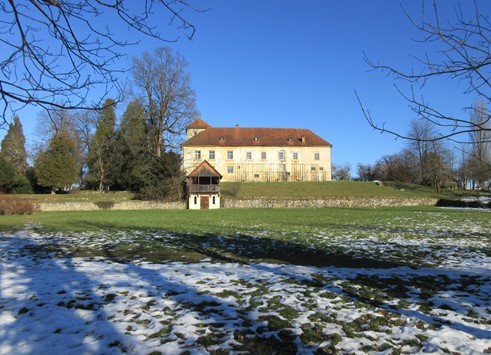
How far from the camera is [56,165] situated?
144ft

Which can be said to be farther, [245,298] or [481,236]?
[481,236]

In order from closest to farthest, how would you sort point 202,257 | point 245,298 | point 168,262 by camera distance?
1. point 245,298
2. point 168,262
3. point 202,257

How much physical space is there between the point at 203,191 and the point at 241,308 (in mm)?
35336

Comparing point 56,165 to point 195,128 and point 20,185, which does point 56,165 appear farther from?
point 195,128

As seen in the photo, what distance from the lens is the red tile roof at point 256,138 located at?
55.8 metres

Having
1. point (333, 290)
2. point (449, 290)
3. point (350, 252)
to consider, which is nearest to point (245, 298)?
point (333, 290)

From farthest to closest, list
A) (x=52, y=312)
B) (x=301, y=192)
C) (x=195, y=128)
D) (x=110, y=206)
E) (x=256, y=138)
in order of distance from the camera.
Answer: (x=195, y=128) → (x=256, y=138) → (x=301, y=192) → (x=110, y=206) → (x=52, y=312)

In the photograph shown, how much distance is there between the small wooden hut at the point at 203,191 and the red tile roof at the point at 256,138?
1452 cm

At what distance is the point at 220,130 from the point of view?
5834cm

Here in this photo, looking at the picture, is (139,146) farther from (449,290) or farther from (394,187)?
(449,290)

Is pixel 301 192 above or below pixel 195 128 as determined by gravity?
below

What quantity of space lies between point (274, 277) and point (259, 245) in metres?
4.19

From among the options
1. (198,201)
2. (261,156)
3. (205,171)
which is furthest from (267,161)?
(198,201)

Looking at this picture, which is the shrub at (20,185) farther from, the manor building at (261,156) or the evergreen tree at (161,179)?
the manor building at (261,156)
